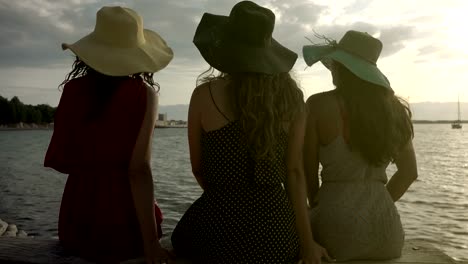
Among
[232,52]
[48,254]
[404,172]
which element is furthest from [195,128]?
[404,172]

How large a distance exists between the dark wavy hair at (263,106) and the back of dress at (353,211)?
0.63 m

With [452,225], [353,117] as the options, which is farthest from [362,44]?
[452,225]

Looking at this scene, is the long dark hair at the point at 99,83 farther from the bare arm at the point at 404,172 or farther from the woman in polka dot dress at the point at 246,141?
the bare arm at the point at 404,172

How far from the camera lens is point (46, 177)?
26.0m

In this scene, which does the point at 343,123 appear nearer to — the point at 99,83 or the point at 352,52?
the point at 352,52

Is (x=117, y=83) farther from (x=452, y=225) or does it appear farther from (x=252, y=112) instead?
(x=452, y=225)

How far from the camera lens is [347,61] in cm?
320

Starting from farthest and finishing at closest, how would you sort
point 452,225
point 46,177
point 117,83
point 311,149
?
1. point 46,177
2. point 452,225
3. point 311,149
4. point 117,83

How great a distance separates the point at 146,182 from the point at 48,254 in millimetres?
755

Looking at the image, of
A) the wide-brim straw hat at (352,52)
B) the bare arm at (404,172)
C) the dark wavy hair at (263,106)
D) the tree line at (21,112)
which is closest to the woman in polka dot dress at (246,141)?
the dark wavy hair at (263,106)

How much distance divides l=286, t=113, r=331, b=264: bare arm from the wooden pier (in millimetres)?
387

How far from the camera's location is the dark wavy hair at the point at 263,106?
2605 mm

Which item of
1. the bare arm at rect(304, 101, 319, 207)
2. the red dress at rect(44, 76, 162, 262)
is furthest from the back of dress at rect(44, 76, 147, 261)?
the bare arm at rect(304, 101, 319, 207)

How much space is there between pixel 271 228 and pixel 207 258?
370 mm
